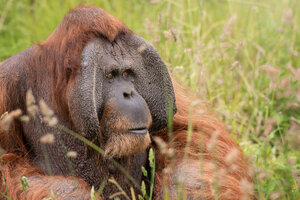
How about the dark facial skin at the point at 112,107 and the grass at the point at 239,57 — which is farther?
the grass at the point at 239,57

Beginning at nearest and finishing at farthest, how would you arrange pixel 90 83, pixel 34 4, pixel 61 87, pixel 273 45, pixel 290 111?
pixel 90 83, pixel 61 87, pixel 290 111, pixel 273 45, pixel 34 4

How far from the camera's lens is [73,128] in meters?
2.79

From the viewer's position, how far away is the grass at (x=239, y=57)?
10.3ft

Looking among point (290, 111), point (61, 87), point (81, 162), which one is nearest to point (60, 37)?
point (61, 87)

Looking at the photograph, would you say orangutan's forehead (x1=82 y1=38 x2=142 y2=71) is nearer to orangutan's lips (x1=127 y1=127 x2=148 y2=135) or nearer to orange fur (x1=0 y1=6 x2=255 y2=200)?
Result: orange fur (x1=0 y1=6 x2=255 y2=200)

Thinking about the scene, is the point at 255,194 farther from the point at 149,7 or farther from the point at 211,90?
the point at 149,7

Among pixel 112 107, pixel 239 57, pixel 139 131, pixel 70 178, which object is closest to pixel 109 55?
pixel 112 107

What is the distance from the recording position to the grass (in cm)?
314

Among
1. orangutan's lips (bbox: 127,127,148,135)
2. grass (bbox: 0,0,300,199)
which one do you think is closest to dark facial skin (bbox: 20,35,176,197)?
orangutan's lips (bbox: 127,127,148,135)

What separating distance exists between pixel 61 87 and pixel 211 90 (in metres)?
1.47

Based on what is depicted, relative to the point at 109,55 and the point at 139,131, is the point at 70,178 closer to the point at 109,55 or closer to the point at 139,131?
the point at 139,131

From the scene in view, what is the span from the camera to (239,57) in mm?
4660

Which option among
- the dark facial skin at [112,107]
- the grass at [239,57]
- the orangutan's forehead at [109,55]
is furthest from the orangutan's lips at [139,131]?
the grass at [239,57]

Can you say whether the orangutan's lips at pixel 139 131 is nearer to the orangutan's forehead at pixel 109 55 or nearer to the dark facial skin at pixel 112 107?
the dark facial skin at pixel 112 107
